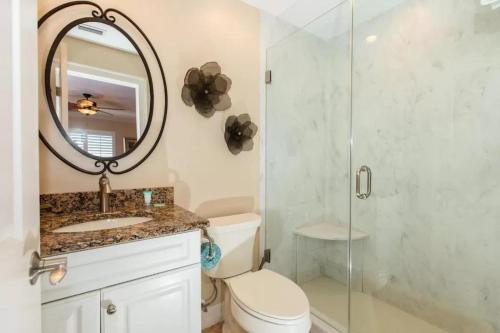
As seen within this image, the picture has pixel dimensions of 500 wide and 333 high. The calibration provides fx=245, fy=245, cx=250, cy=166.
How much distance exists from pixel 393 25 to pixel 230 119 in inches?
58.6

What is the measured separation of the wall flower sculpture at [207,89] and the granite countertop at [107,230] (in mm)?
700

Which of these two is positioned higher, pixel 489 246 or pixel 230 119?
pixel 230 119

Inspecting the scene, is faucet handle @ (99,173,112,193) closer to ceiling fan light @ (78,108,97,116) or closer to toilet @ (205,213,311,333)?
ceiling fan light @ (78,108,97,116)

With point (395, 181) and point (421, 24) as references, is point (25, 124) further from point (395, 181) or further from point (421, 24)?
point (421, 24)

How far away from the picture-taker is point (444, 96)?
1.71 meters

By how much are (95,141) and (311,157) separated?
1665 mm

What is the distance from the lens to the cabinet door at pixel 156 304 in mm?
922

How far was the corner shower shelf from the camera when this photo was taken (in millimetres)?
1995

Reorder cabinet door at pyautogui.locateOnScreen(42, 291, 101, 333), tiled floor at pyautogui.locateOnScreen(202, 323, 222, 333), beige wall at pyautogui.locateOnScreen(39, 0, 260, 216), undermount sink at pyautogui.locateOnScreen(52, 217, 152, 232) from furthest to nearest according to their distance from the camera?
tiled floor at pyautogui.locateOnScreen(202, 323, 222, 333), beige wall at pyautogui.locateOnScreen(39, 0, 260, 216), undermount sink at pyautogui.locateOnScreen(52, 217, 152, 232), cabinet door at pyautogui.locateOnScreen(42, 291, 101, 333)

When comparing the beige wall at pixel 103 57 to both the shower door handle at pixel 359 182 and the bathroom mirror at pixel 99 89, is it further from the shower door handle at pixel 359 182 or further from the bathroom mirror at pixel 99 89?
the shower door handle at pixel 359 182

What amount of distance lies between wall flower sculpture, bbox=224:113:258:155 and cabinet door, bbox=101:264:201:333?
3.08ft

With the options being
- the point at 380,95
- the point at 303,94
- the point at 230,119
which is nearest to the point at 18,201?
the point at 230,119

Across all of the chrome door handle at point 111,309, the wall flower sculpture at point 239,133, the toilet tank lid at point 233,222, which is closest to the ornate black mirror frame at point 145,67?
the wall flower sculpture at point 239,133

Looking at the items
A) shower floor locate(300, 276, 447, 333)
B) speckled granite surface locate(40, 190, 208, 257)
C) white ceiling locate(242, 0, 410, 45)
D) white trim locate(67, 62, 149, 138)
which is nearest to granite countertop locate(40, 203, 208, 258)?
speckled granite surface locate(40, 190, 208, 257)
